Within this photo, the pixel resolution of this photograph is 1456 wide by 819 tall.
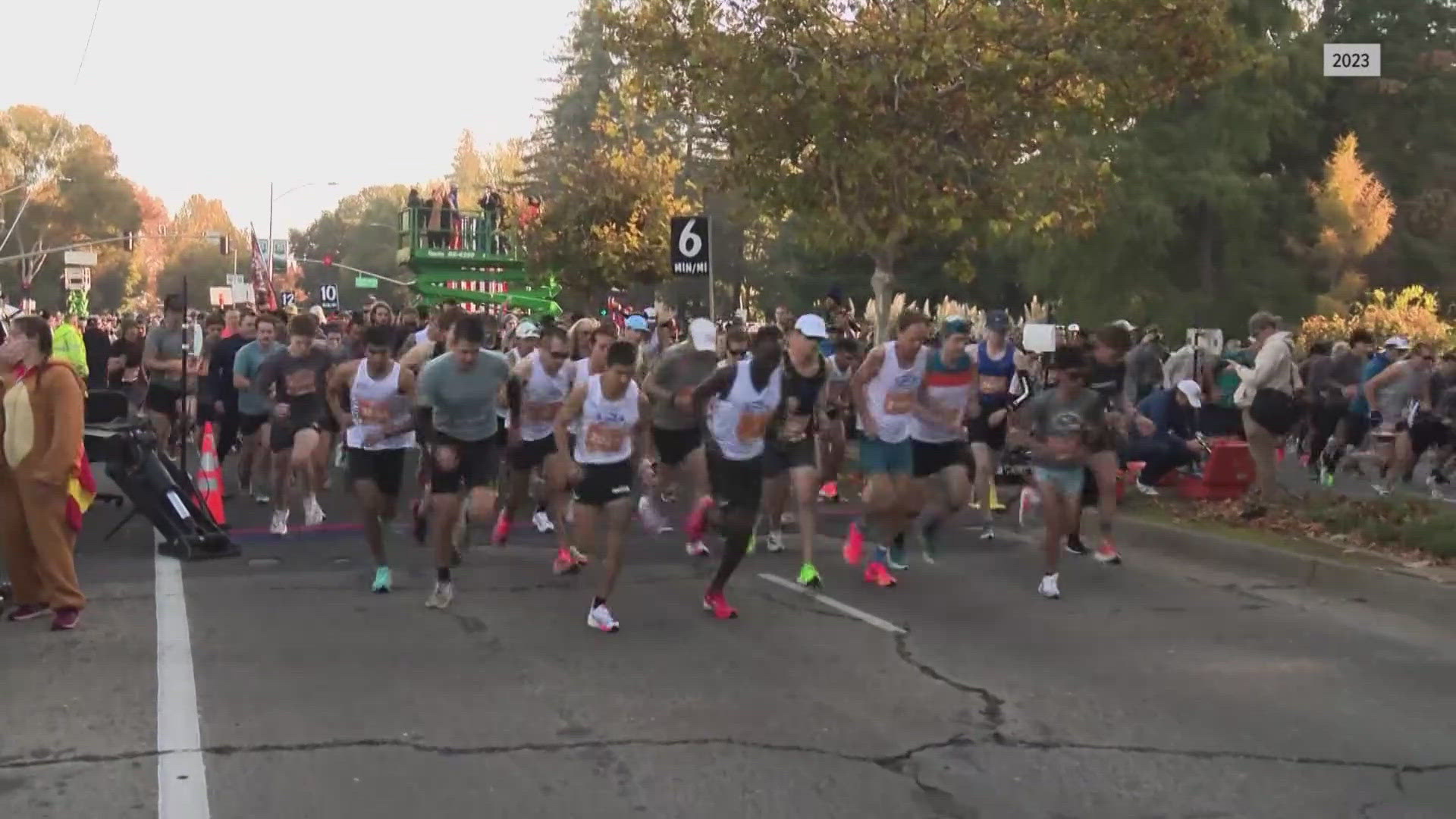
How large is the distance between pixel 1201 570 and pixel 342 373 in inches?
236

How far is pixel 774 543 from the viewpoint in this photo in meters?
12.0

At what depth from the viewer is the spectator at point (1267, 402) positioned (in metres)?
13.0

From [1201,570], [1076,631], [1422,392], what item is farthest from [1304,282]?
[1076,631]

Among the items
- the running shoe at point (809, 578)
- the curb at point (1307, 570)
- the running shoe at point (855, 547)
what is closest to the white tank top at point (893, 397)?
the running shoe at point (855, 547)

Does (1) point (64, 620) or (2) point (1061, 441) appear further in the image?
(2) point (1061, 441)

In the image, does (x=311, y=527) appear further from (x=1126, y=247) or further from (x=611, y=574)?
(x=1126, y=247)

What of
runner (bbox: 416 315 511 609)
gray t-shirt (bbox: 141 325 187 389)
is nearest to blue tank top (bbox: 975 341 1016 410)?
runner (bbox: 416 315 511 609)

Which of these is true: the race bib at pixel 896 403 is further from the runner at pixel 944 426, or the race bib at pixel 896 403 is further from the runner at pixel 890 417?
the runner at pixel 944 426

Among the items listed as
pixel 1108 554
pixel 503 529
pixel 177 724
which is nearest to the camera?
pixel 177 724

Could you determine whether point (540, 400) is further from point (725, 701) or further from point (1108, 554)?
point (725, 701)

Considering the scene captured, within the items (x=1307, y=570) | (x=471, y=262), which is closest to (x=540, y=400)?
(x=1307, y=570)

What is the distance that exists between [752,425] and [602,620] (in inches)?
55.7

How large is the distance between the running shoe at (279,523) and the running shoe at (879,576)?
4873mm

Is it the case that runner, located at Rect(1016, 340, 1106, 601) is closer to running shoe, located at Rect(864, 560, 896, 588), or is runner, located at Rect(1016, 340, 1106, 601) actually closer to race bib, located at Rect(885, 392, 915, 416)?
race bib, located at Rect(885, 392, 915, 416)
